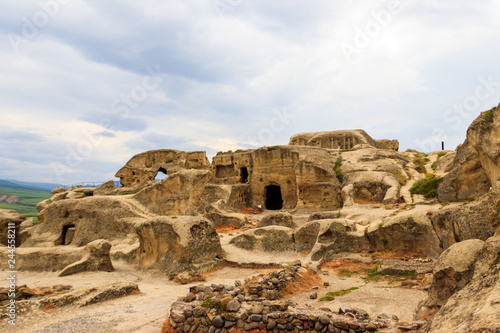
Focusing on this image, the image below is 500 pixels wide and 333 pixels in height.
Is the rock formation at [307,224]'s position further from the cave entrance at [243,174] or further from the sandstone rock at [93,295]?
the sandstone rock at [93,295]

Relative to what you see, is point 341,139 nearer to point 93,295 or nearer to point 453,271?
point 93,295

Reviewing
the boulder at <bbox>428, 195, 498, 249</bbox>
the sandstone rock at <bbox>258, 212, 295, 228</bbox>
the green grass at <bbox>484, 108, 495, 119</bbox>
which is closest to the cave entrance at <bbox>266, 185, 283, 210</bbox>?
the sandstone rock at <bbox>258, 212, 295, 228</bbox>

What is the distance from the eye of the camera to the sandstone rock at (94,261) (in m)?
11.7

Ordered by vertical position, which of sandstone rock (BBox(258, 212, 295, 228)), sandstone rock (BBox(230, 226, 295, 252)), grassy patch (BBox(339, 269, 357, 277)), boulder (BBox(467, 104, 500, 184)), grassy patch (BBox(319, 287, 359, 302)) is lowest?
grassy patch (BBox(339, 269, 357, 277))

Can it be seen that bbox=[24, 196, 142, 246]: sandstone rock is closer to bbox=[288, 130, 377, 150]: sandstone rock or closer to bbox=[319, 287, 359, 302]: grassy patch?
bbox=[319, 287, 359, 302]: grassy patch

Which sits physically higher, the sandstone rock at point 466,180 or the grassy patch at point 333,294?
the sandstone rock at point 466,180

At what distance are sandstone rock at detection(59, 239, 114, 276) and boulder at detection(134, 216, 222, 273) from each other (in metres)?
1.24

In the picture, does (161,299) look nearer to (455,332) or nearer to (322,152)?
(455,332)

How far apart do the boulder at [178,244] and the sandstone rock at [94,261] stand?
1.24 meters

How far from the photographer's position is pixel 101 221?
1573 centimetres

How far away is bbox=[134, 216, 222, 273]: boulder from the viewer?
1140cm

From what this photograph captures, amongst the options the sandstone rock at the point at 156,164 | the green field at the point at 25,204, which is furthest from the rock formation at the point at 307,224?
the green field at the point at 25,204

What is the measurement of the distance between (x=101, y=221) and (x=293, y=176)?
45.2ft

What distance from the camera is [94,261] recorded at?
39.1ft
